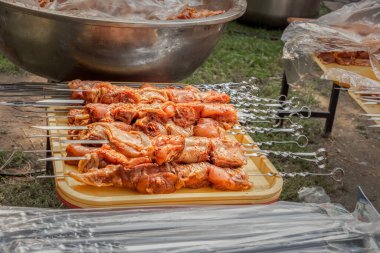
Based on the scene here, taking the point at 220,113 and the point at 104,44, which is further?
the point at 104,44

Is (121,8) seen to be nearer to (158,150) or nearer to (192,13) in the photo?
(192,13)

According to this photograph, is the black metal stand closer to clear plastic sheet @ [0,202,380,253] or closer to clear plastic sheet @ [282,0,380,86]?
clear plastic sheet @ [282,0,380,86]

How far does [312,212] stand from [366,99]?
1367 mm

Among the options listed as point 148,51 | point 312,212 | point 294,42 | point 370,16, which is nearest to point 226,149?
point 312,212

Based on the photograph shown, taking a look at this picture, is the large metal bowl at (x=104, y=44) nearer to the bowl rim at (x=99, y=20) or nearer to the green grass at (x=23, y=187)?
the bowl rim at (x=99, y=20)

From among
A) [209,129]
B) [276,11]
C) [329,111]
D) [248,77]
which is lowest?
[248,77]

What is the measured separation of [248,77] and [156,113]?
4342 millimetres

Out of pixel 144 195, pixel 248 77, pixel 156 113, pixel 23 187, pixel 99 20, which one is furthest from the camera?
pixel 248 77

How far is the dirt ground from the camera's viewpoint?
475 centimetres

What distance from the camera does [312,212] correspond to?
2.23 metres

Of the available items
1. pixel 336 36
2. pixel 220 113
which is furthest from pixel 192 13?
pixel 336 36

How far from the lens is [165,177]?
2.28 meters

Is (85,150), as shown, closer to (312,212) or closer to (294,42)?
(312,212)

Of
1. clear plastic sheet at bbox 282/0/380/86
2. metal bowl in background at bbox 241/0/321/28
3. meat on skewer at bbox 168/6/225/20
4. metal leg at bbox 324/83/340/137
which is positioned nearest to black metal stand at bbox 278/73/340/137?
metal leg at bbox 324/83/340/137
